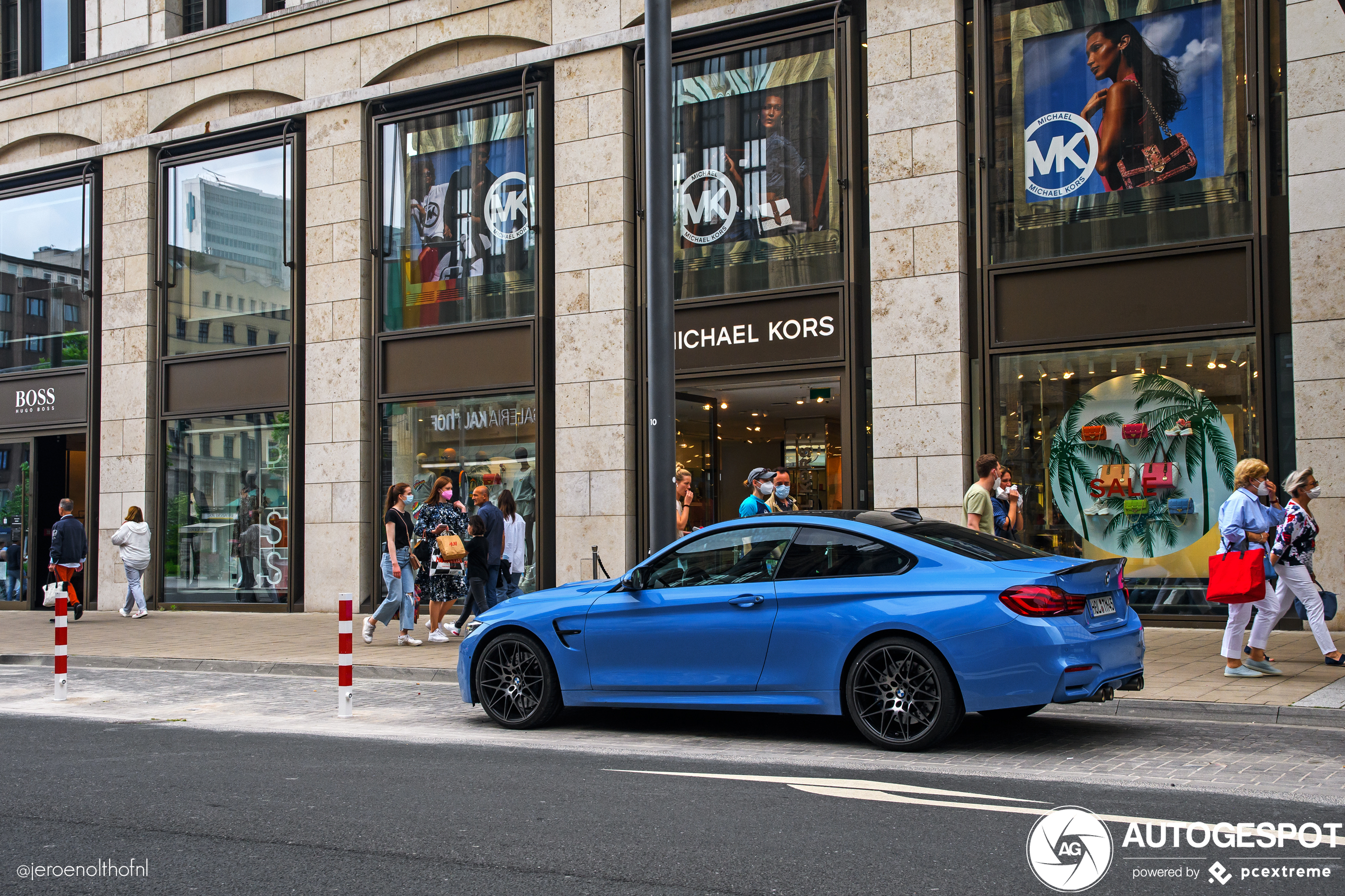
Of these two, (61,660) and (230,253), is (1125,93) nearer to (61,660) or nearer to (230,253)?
(61,660)

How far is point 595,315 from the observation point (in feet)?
56.2

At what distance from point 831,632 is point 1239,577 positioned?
13.3 ft

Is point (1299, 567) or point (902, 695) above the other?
point (1299, 567)

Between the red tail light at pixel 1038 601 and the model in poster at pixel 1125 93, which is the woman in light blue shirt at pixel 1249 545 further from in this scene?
the model in poster at pixel 1125 93

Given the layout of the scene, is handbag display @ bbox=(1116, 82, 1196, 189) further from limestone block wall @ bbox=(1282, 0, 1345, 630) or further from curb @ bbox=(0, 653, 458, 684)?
curb @ bbox=(0, 653, 458, 684)

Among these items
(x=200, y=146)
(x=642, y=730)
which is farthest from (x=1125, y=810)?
(x=200, y=146)

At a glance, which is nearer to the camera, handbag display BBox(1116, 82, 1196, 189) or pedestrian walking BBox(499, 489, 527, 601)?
handbag display BBox(1116, 82, 1196, 189)

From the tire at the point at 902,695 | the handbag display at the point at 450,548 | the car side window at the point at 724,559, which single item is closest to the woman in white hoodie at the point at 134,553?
the handbag display at the point at 450,548

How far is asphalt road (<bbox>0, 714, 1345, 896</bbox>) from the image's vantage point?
15.4ft

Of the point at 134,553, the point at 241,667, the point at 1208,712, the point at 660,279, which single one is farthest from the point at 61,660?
the point at 1208,712

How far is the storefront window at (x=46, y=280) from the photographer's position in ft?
71.8

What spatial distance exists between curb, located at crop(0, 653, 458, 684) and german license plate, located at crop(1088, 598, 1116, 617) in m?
6.35

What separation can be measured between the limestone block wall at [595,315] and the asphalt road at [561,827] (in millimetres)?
9257

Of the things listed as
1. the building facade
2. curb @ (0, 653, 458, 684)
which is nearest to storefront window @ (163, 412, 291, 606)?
the building facade
